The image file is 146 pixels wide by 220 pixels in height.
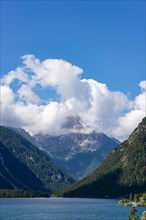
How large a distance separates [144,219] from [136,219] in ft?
19.7

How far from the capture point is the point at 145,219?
140 m

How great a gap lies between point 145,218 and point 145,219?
2675 millimetres

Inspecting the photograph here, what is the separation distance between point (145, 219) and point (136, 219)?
547 cm

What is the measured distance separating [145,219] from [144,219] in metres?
0.79

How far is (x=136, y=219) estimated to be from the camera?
136m

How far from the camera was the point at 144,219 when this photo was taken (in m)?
141

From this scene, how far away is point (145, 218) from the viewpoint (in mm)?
143000
